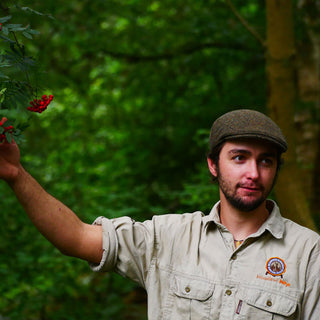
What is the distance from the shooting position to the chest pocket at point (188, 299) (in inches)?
95.5

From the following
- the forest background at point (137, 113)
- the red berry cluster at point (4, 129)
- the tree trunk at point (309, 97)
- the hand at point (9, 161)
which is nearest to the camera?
the red berry cluster at point (4, 129)

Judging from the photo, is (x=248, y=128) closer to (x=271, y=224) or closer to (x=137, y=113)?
(x=271, y=224)

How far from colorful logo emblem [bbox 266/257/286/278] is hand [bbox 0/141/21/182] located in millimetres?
1240

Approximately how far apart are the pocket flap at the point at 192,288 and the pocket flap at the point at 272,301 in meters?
0.19

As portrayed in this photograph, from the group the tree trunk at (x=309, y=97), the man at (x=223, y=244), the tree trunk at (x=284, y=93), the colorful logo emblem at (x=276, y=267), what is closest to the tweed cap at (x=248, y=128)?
the man at (x=223, y=244)

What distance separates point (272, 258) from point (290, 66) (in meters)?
2.45

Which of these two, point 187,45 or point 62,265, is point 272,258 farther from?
point 187,45

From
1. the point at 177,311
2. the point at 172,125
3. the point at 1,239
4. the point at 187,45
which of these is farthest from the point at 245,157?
the point at 172,125

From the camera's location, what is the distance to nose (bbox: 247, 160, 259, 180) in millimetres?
2457

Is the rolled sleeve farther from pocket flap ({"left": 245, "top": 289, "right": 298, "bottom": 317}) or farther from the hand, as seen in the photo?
pocket flap ({"left": 245, "top": 289, "right": 298, "bottom": 317})

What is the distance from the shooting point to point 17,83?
215 centimetres

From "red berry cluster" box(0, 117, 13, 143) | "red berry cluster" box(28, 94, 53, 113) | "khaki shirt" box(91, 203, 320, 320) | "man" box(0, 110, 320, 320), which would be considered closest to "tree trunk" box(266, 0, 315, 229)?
"man" box(0, 110, 320, 320)

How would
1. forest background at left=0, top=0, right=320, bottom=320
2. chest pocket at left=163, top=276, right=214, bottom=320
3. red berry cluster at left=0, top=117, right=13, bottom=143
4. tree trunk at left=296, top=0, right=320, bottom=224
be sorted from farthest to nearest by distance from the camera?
tree trunk at left=296, top=0, right=320, bottom=224 < forest background at left=0, top=0, right=320, bottom=320 < chest pocket at left=163, top=276, right=214, bottom=320 < red berry cluster at left=0, top=117, right=13, bottom=143

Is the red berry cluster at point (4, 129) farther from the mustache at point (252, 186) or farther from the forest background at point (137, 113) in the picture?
the forest background at point (137, 113)
